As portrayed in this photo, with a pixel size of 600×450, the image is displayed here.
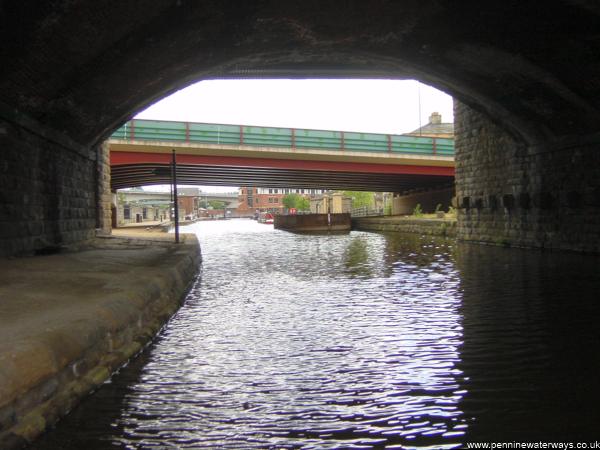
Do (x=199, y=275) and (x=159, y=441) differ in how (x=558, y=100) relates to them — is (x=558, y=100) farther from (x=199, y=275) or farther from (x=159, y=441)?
(x=159, y=441)

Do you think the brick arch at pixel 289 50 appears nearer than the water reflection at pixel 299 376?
No

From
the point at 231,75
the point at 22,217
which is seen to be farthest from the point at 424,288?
the point at 231,75

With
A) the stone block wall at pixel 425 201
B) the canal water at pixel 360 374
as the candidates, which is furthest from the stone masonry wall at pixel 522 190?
the stone block wall at pixel 425 201

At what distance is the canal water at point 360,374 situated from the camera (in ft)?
12.3

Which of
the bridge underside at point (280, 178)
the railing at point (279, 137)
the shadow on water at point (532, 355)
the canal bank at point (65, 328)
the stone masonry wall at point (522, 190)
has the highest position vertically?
the railing at point (279, 137)

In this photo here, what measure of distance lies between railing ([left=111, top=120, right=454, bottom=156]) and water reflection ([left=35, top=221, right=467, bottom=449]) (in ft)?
69.2

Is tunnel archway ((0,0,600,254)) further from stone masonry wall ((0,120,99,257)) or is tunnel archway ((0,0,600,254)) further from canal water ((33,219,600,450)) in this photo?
canal water ((33,219,600,450))

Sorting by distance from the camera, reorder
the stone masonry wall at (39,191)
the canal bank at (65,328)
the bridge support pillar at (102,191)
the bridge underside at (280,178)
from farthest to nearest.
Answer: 1. the bridge underside at (280,178)
2. the bridge support pillar at (102,191)
3. the stone masonry wall at (39,191)
4. the canal bank at (65,328)

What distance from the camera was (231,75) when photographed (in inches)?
703

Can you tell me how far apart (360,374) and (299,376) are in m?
0.58

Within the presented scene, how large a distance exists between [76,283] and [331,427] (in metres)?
4.81

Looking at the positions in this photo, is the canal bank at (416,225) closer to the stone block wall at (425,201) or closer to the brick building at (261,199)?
the stone block wall at (425,201)

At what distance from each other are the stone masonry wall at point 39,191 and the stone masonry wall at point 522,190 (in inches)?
563

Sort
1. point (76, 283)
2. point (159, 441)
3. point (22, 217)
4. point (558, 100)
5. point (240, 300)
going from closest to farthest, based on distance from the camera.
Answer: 1. point (159, 441)
2. point (76, 283)
3. point (240, 300)
4. point (22, 217)
5. point (558, 100)
